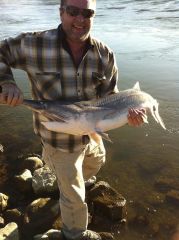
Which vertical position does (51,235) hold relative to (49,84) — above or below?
below

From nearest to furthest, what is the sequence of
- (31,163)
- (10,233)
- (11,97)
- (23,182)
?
(11,97)
(10,233)
(23,182)
(31,163)

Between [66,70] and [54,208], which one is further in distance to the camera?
[54,208]

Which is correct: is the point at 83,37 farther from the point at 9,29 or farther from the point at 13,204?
the point at 9,29

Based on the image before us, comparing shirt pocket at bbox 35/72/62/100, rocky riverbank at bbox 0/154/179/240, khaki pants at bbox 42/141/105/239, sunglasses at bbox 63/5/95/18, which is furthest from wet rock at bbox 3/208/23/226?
sunglasses at bbox 63/5/95/18

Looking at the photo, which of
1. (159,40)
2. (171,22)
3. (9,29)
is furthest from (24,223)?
(171,22)

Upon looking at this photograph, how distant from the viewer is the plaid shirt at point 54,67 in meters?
4.83

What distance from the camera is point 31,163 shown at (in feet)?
25.2

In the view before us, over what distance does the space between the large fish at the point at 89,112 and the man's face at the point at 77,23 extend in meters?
0.83

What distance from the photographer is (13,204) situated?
683cm

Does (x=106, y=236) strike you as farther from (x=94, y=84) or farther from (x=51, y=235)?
(x=94, y=84)

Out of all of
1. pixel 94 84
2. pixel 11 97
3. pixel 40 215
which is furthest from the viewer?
pixel 40 215

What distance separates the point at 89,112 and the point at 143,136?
4.68 metres

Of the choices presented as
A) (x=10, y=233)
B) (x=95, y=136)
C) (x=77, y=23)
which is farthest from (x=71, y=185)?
(x=77, y=23)

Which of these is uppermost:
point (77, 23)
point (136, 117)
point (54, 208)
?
point (77, 23)
